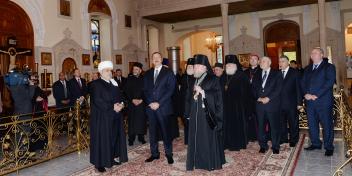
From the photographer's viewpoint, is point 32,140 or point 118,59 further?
point 118,59

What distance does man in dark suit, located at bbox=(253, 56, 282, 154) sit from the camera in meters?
5.65

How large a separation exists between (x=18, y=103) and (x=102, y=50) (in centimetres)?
730

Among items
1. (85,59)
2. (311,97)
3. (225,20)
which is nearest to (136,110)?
(311,97)

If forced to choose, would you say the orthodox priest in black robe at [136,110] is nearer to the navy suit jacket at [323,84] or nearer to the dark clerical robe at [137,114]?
the dark clerical robe at [137,114]

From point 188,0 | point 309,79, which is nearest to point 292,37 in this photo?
point 188,0

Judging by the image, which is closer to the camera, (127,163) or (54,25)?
(127,163)

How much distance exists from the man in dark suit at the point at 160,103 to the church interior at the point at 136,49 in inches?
16.4

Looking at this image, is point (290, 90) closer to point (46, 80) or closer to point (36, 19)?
point (46, 80)

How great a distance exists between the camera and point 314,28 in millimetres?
14234

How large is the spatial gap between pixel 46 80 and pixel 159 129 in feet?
20.5

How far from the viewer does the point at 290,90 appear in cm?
613

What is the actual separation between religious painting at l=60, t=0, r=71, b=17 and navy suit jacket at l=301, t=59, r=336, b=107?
8574 millimetres

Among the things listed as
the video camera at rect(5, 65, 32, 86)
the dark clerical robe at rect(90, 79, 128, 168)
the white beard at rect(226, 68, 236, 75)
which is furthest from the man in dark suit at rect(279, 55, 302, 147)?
the video camera at rect(5, 65, 32, 86)

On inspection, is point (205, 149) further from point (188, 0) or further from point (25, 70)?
point (188, 0)
